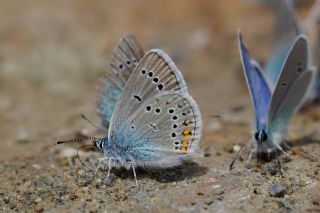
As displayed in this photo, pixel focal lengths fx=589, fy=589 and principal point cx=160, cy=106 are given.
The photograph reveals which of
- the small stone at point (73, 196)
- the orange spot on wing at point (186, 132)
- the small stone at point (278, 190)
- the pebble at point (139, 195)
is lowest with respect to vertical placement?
the small stone at point (278, 190)

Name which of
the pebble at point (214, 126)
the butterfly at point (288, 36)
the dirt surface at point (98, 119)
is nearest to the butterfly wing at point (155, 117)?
the dirt surface at point (98, 119)

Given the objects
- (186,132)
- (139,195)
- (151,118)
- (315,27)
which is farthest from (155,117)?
(315,27)

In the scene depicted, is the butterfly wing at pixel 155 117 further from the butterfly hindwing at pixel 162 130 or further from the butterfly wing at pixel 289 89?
the butterfly wing at pixel 289 89

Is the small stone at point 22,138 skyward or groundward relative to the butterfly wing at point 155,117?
skyward

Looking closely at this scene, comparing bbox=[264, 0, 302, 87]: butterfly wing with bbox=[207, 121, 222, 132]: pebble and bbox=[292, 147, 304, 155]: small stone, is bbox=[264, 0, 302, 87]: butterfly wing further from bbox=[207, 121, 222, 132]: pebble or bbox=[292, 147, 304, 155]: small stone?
bbox=[292, 147, 304, 155]: small stone

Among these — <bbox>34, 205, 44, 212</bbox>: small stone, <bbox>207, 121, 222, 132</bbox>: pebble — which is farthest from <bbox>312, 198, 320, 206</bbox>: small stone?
<bbox>207, 121, 222, 132</bbox>: pebble

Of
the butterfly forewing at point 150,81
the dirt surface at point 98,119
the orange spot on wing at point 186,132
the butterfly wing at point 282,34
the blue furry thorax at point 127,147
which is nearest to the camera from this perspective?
the dirt surface at point 98,119
